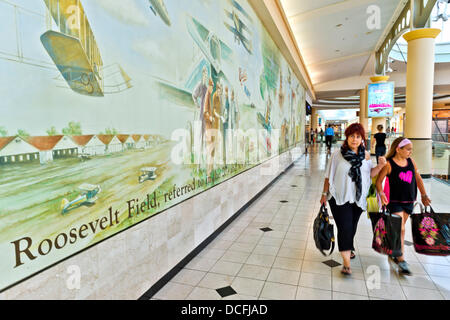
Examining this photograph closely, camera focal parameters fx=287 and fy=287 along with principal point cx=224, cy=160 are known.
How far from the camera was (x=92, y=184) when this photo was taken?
1.92 meters

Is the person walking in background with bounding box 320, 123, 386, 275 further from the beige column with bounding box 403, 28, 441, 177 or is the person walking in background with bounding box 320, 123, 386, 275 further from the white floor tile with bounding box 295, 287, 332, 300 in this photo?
the beige column with bounding box 403, 28, 441, 177

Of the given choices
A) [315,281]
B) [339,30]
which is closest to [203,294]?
[315,281]

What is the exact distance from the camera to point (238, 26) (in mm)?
4875

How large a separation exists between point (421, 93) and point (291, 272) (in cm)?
807

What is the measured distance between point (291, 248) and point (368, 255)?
0.90m

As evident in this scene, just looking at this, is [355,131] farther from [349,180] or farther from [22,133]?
[22,133]

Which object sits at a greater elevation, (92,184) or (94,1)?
(94,1)

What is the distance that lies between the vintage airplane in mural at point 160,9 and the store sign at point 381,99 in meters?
13.6

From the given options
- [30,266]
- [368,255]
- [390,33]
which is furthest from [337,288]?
[390,33]

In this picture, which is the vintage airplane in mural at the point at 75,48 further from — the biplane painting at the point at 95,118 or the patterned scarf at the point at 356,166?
the patterned scarf at the point at 356,166

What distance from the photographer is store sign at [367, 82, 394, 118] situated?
13578 millimetres

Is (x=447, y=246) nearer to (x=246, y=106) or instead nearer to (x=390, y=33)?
(x=246, y=106)

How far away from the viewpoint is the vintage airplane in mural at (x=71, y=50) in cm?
151

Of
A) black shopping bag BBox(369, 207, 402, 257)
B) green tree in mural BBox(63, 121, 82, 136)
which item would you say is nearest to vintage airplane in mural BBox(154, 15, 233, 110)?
green tree in mural BBox(63, 121, 82, 136)
